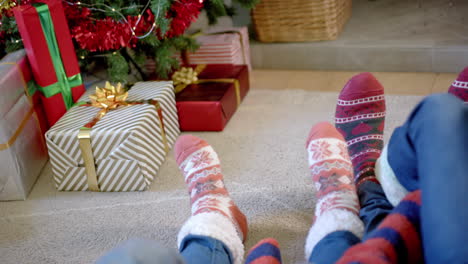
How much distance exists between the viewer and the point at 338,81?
2.01m

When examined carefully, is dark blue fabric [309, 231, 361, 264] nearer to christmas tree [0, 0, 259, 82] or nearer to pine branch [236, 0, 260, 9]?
christmas tree [0, 0, 259, 82]

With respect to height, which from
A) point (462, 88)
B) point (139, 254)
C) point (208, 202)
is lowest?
point (208, 202)

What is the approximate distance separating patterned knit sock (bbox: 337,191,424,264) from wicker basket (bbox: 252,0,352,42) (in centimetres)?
142

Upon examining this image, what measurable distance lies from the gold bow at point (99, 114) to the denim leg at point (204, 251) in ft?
1.69

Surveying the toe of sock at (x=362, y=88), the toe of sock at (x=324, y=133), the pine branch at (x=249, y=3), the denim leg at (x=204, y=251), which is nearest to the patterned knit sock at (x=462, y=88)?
the toe of sock at (x=362, y=88)

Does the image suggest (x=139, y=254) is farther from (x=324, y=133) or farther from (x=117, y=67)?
(x=117, y=67)

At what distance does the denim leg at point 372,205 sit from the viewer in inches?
38.7

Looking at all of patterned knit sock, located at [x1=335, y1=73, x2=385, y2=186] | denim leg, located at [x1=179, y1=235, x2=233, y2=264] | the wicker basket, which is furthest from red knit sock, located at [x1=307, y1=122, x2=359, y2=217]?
the wicker basket

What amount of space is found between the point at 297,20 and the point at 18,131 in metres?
1.21

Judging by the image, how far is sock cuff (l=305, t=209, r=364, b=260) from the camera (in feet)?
3.21

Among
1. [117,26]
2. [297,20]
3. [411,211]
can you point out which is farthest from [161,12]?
[411,211]

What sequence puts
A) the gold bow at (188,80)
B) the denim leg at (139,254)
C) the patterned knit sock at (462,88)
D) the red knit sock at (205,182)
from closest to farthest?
the denim leg at (139,254) → the red knit sock at (205,182) → the patterned knit sock at (462,88) → the gold bow at (188,80)

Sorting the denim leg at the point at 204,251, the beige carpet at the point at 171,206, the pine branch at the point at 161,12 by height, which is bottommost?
the beige carpet at the point at 171,206

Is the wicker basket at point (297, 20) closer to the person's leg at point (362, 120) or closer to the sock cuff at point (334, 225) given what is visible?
the person's leg at point (362, 120)
